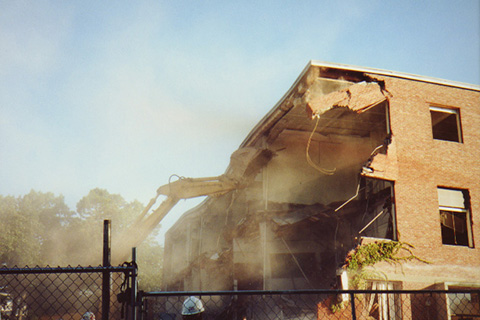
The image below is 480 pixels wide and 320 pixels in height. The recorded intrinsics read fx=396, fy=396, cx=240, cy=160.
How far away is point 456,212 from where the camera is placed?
13578mm

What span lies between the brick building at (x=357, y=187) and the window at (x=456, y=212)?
34 mm

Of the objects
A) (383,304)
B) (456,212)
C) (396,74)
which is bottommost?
(383,304)

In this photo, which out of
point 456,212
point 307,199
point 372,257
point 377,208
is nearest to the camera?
point 372,257

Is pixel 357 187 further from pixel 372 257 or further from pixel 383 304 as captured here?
pixel 383 304

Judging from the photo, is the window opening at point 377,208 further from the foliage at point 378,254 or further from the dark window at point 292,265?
the dark window at point 292,265

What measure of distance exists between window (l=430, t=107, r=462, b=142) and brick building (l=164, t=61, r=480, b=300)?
0.04m

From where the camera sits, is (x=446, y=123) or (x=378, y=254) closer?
(x=378, y=254)

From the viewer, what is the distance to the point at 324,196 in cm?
1694

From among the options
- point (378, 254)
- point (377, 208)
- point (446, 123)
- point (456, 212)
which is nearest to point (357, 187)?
point (377, 208)

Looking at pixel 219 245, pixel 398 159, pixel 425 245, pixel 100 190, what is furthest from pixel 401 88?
pixel 100 190

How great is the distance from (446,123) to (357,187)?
435 cm

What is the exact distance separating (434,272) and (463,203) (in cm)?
285

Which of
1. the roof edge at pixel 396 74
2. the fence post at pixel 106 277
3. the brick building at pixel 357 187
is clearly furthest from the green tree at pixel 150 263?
the fence post at pixel 106 277

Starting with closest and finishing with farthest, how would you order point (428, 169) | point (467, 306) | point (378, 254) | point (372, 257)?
point (372, 257) → point (378, 254) → point (467, 306) → point (428, 169)
